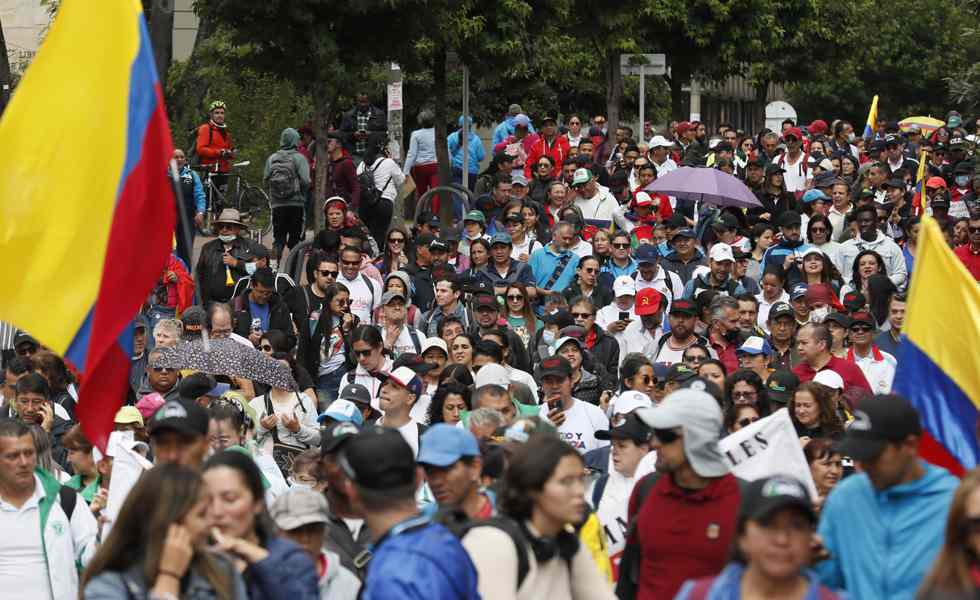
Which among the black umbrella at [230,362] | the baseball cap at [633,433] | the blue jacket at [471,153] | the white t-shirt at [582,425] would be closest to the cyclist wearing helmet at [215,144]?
the blue jacket at [471,153]

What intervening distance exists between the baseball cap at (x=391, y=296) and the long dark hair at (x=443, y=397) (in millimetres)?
3267

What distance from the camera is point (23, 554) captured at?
8625 millimetres

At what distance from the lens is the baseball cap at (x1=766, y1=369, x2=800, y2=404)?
37.3 ft

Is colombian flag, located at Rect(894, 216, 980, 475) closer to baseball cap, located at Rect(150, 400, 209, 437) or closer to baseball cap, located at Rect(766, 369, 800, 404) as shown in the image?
baseball cap, located at Rect(150, 400, 209, 437)

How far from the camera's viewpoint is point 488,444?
8.59 m

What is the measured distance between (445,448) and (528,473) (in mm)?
488

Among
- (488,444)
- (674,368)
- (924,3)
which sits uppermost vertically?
(488,444)

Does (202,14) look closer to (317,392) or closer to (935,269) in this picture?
(317,392)

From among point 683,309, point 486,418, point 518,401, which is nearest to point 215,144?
Answer: point 683,309

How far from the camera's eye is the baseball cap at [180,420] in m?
6.62


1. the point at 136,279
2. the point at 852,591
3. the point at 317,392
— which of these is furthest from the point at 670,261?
the point at 852,591

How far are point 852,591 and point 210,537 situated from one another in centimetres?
209

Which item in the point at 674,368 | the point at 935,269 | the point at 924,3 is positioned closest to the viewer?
the point at 935,269

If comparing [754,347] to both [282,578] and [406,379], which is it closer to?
[406,379]
